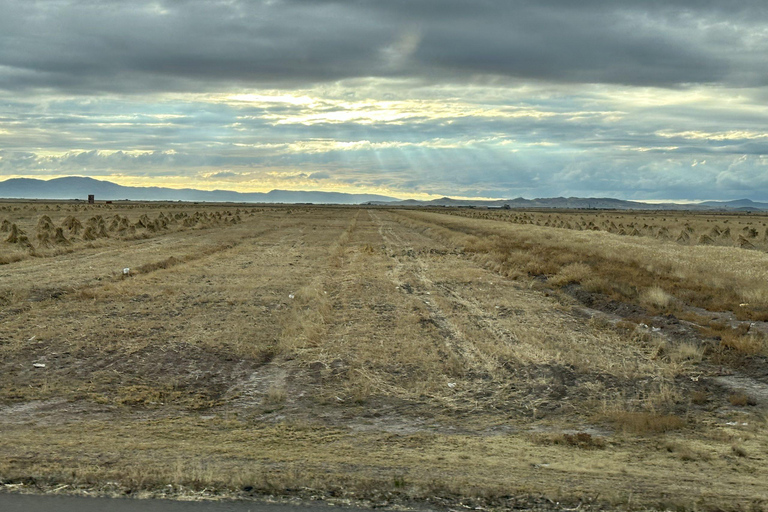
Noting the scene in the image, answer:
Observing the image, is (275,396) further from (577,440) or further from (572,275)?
(572,275)

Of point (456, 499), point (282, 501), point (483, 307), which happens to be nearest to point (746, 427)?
point (456, 499)

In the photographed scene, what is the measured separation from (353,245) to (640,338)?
964 inches

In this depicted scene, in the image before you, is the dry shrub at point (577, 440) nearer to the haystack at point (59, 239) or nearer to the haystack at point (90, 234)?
the haystack at point (59, 239)

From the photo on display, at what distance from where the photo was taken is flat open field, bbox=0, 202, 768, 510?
5797mm

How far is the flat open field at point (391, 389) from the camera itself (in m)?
5.80

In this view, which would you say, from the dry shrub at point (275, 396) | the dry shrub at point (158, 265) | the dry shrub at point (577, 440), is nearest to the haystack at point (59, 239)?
the dry shrub at point (158, 265)

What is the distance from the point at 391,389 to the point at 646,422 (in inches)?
130

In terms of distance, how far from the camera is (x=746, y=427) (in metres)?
7.74

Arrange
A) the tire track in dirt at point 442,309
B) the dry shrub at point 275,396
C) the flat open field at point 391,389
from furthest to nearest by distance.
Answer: the tire track in dirt at point 442,309
the dry shrub at point 275,396
the flat open field at point 391,389

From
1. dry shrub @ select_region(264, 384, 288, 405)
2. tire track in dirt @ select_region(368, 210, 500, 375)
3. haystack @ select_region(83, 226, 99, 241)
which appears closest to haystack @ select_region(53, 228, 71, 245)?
haystack @ select_region(83, 226, 99, 241)

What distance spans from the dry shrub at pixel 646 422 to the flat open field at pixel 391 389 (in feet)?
0.11

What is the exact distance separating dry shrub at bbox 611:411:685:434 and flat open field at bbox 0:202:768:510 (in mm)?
34

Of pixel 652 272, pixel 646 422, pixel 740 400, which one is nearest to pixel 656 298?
pixel 652 272

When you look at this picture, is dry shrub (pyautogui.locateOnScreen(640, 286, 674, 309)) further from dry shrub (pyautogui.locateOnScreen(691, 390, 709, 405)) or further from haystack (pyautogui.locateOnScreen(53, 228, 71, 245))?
haystack (pyautogui.locateOnScreen(53, 228, 71, 245))
